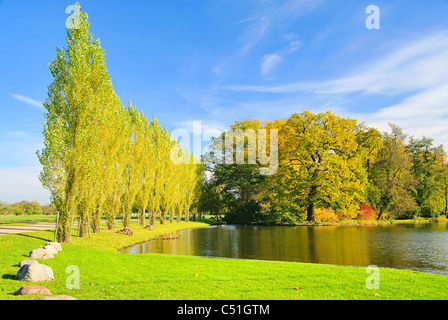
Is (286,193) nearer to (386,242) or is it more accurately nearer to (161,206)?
(161,206)

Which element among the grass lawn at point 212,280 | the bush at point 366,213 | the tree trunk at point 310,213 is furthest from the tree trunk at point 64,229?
the bush at point 366,213

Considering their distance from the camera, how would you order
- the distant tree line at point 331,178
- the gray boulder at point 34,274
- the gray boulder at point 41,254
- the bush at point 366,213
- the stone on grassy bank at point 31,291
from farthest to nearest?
1. the bush at point 366,213
2. the distant tree line at point 331,178
3. the gray boulder at point 41,254
4. the gray boulder at point 34,274
5. the stone on grassy bank at point 31,291

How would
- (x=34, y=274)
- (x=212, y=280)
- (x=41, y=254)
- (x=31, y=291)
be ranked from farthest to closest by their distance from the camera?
(x=41, y=254) < (x=212, y=280) < (x=34, y=274) < (x=31, y=291)

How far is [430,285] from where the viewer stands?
1019cm

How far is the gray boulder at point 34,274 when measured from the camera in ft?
31.5

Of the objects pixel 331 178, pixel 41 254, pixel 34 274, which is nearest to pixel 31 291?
pixel 34 274

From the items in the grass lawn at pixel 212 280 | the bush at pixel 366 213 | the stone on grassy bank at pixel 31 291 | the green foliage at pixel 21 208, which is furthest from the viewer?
the green foliage at pixel 21 208

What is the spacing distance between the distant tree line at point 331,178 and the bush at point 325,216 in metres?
0.15

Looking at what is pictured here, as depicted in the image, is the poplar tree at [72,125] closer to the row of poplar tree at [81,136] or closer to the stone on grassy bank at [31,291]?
the row of poplar tree at [81,136]

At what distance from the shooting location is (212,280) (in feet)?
33.4

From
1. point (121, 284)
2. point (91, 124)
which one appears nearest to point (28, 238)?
point (91, 124)

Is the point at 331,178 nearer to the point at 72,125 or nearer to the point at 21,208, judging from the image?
the point at 72,125

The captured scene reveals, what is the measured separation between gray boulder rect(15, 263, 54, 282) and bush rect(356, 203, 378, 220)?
4715 centimetres

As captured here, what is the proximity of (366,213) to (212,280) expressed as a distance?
1786 inches
